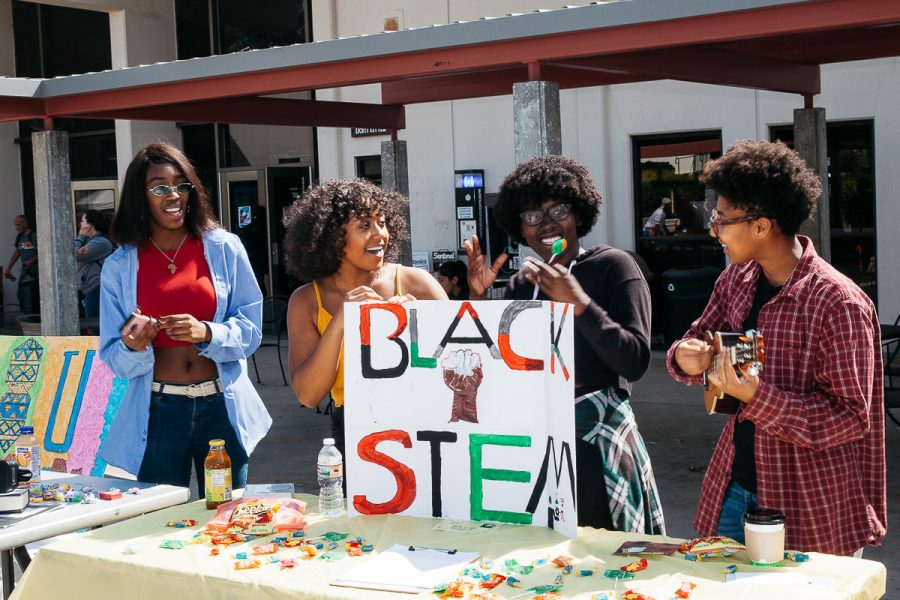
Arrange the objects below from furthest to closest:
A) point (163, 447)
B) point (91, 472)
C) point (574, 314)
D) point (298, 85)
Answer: point (298, 85), point (91, 472), point (163, 447), point (574, 314)

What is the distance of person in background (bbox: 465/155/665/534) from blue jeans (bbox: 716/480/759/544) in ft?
0.97

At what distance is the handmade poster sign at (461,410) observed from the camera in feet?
9.94

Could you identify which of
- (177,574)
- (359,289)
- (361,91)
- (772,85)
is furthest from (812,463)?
(361,91)

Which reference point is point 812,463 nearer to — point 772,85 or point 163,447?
point 163,447

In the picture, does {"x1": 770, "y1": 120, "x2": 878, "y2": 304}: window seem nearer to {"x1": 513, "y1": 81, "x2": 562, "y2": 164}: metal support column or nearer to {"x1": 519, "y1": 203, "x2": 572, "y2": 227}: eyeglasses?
{"x1": 513, "y1": 81, "x2": 562, "y2": 164}: metal support column

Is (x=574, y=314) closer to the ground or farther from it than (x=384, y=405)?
farther from it

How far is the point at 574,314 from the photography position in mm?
3176

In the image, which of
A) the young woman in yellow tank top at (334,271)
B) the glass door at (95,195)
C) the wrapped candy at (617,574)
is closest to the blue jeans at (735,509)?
the wrapped candy at (617,574)

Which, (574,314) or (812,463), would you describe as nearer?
(812,463)

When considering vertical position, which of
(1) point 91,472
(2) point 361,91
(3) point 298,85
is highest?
(2) point 361,91

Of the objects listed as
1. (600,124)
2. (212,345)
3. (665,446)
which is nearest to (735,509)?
(212,345)

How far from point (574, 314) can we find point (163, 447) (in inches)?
68.9

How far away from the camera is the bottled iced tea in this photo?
3.49 metres

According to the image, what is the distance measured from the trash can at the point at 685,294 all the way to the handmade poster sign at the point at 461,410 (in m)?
8.68
